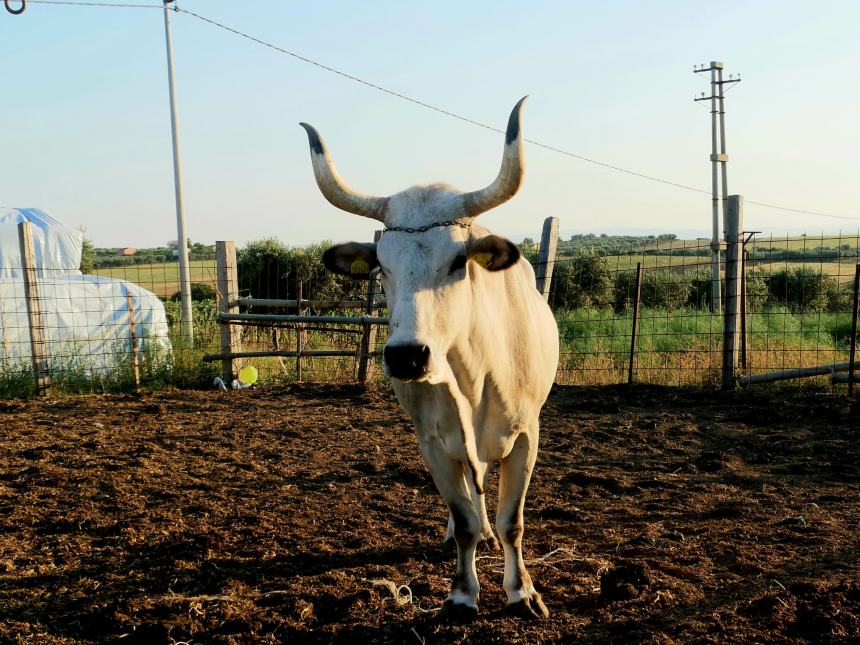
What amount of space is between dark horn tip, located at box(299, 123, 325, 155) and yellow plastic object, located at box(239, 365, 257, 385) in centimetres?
745

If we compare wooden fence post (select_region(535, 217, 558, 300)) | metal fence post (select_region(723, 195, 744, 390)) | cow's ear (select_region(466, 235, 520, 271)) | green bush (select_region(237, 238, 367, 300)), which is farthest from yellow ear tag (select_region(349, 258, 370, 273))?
green bush (select_region(237, 238, 367, 300))

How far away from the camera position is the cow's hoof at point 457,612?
12.2 feet

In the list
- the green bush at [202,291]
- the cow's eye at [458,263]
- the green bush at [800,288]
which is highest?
the cow's eye at [458,263]

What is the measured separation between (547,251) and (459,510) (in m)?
6.52

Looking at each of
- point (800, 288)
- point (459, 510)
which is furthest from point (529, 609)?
point (800, 288)

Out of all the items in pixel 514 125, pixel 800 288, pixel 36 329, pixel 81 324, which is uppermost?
pixel 514 125

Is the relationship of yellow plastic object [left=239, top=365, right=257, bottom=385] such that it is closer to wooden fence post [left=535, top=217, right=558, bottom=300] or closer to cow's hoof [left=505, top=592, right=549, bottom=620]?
wooden fence post [left=535, top=217, right=558, bottom=300]

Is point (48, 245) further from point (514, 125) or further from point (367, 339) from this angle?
Result: point (514, 125)

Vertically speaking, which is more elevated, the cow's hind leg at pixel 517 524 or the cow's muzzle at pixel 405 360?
the cow's muzzle at pixel 405 360

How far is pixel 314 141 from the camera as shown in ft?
12.8

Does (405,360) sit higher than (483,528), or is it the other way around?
(405,360)

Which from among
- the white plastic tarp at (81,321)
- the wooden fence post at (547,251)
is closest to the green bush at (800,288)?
the wooden fence post at (547,251)

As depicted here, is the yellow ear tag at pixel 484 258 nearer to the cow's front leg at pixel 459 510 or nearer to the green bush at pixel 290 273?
the cow's front leg at pixel 459 510

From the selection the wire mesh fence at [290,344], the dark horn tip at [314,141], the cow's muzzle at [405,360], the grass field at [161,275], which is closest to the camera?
the cow's muzzle at [405,360]
